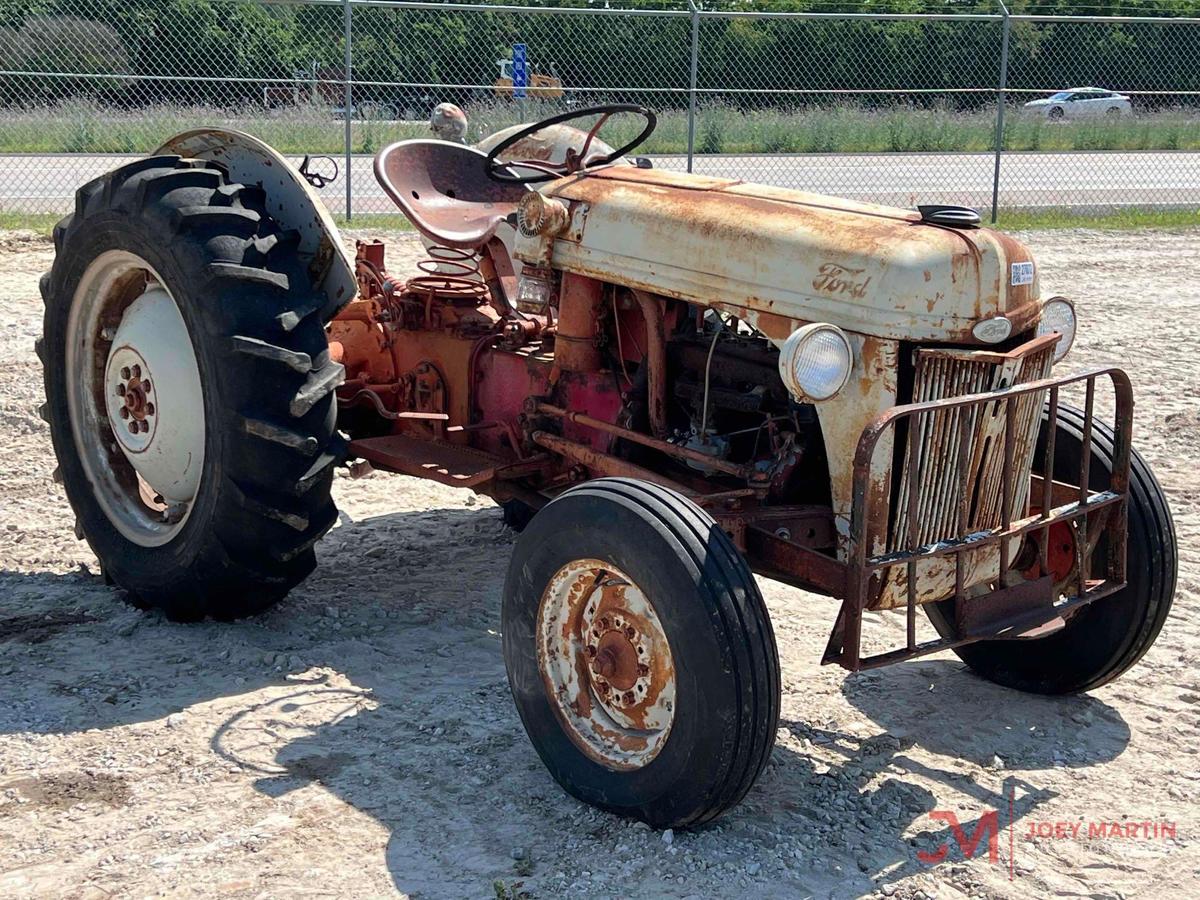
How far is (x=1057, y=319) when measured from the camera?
4.02m

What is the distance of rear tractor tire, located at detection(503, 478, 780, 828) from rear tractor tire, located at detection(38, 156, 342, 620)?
108 cm

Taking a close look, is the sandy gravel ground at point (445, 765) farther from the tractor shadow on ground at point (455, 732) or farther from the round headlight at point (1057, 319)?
the round headlight at point (1057, 319)

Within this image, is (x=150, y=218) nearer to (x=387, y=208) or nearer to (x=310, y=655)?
(x=310, y=655)

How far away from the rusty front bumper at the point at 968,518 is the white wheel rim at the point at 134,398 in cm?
238

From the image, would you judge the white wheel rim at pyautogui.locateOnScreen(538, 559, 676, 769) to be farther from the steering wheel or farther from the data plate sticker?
the steering wheel

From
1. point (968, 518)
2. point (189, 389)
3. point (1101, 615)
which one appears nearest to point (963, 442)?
point (968, 518)

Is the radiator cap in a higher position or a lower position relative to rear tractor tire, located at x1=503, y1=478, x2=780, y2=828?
higher

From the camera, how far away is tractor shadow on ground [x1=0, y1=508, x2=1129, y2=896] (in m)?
3.61

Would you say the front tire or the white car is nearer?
the front tire

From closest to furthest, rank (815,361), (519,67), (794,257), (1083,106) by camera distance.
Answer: (815,361), (794,257), (519,67), (1083,106)

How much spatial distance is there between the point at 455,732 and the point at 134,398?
5.87 ft

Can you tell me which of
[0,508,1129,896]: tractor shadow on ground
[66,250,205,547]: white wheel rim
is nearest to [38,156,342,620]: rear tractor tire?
[66,250,205,547]: white wheel rim

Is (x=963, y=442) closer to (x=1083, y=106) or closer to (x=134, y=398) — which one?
(x=134, y=398)

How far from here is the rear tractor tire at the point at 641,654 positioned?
3.44m
